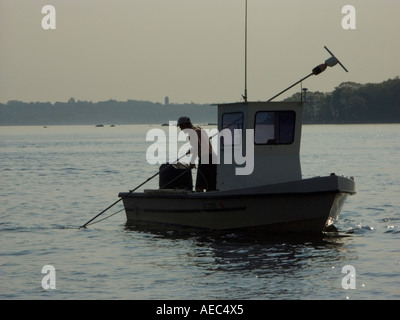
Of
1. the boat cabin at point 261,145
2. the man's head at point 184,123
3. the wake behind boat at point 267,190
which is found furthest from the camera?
the man's head at point 184,123

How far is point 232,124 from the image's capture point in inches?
797

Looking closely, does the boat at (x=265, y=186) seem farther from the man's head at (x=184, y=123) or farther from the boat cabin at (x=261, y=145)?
the man's head at (x=184, y=123)

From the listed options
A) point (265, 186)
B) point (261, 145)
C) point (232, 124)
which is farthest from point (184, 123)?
point (265, 186)

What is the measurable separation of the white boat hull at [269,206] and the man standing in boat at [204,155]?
0.53 metres

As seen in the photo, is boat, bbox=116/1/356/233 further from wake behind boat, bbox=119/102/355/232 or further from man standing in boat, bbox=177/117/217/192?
man standing in boat, bbox=177/117/217/192

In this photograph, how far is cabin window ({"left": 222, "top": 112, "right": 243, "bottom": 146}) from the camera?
20062 mm

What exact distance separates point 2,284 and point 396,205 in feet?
54.4

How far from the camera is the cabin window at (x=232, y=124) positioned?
65.8 ft

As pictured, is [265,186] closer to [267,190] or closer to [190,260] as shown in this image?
[267,190]

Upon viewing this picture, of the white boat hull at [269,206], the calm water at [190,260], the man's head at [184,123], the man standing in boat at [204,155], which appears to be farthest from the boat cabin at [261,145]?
the calm water at [190,260]

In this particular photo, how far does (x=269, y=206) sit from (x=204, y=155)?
6.34ft

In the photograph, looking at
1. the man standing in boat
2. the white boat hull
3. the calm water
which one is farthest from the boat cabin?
the calm water
